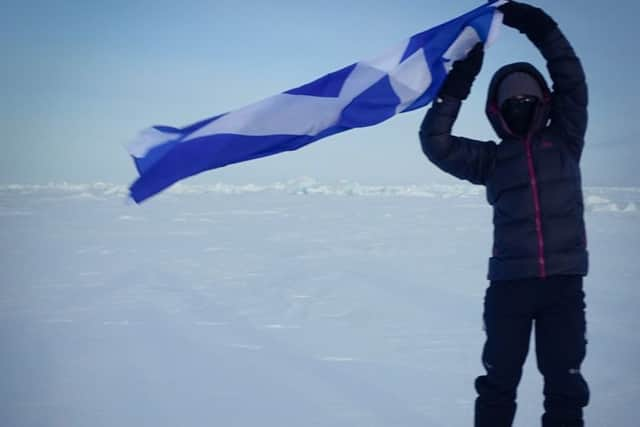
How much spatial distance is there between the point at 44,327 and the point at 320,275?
3502 mm

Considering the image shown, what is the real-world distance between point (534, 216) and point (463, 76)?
737 millimetres

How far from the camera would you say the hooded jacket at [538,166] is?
1.79m

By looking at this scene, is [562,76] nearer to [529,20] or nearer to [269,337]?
[529,20]

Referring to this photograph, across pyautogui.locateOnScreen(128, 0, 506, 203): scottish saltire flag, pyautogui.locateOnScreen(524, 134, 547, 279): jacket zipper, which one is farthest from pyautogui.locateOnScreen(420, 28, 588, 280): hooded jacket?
pyautogui.locateOnScreen(128, 0, 506, 203): scottish saltire flag

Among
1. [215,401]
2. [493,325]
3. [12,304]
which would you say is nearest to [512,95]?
[493,325]

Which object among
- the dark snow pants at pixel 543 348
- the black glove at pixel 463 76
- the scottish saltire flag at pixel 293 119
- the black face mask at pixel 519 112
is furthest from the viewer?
the scottish saltire flag at pixel 293 119

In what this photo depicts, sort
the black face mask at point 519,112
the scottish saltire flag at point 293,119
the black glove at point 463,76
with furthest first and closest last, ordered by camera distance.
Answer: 1. the scottish saltire flag at point 293,119
2. the black glove at point 463,76
3. the black face mask at point 519,112

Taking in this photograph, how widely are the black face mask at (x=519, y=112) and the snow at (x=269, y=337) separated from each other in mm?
1780

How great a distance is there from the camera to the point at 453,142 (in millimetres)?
1929

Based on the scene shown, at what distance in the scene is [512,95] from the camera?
1851 mm

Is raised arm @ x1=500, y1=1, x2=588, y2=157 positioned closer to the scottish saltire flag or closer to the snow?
the scottish saltire flag

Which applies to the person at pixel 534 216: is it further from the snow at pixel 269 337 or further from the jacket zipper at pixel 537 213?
the snow at pixel 269 337

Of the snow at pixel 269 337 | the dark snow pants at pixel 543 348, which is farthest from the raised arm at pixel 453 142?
the snow at pixel 269 337

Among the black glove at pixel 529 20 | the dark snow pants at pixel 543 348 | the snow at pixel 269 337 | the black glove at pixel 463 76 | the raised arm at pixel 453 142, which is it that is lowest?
the snow at pixel 269 337
